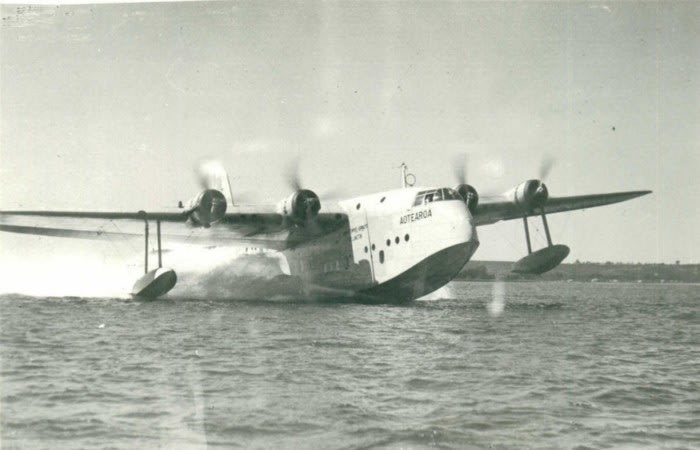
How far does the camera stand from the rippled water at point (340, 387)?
20.5 ft

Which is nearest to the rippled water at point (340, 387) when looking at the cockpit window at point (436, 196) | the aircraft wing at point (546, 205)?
the cockpit window at point (436, 196)

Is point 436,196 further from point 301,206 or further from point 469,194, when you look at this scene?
point 301,206

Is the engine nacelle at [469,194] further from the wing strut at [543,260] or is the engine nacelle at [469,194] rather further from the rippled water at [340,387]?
the rippled water at [340,387]

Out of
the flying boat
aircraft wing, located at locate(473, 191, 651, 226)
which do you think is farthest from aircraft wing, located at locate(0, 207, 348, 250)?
aircraft wing, located at locate(473, 191, 651, 226)

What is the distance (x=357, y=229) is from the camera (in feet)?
75.6

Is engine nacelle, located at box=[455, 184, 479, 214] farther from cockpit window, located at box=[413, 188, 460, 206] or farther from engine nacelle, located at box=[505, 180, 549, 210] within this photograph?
cockpit window, located at box=[413, 188, 460, 206]

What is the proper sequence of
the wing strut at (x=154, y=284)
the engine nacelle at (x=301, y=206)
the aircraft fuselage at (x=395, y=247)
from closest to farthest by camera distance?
1. the wing strut at (x=154, y=284)
2. the aircraft fuselage at (x=395, y=247)
3. the engine nacelle at (x=301, y=206)

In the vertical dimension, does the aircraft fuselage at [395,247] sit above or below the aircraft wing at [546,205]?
below

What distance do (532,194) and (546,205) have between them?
2998 mm

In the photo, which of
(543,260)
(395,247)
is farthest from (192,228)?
(543,260)

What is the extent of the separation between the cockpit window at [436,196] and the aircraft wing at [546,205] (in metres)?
4.18

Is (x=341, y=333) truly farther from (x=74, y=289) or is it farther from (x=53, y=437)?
(x=74, y=289)

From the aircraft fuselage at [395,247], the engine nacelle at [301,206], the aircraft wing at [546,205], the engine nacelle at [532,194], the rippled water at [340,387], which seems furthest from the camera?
the aircraft wing at [546,205]

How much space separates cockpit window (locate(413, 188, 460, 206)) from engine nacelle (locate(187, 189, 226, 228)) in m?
6.21
